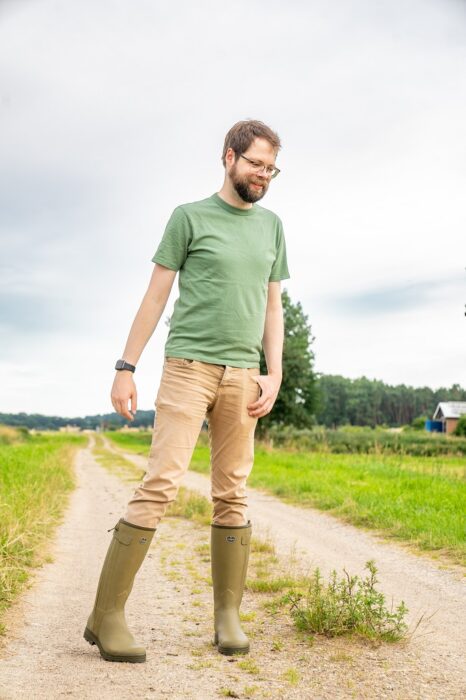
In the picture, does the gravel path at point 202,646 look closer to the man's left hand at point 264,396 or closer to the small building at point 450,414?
the man's left hand at point 264,396

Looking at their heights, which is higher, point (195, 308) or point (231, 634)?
point (195, 308)

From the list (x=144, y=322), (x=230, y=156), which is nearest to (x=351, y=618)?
(x=144, y=322)

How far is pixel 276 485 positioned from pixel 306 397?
80.6ft

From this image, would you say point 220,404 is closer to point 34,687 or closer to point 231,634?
point 231,634

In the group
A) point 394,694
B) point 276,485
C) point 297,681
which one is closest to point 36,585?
point 297,681

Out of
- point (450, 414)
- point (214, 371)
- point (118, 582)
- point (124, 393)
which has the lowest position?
point (118, 582)

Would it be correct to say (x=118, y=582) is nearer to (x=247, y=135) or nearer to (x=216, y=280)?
(x=216, y=280)

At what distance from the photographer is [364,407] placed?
125 metres

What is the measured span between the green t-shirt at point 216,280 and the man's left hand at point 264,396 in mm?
96

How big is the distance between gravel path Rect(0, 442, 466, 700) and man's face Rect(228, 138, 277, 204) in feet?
6.84

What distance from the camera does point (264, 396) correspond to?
3443 millimetres

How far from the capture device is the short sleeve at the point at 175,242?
338 cm

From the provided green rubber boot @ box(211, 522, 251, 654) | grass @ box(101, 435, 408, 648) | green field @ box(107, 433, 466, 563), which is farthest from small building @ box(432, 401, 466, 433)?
green rubber boot @ box(211, 522, 251, 654)

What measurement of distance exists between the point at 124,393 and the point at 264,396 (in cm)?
65
